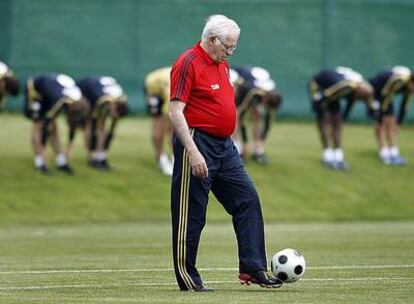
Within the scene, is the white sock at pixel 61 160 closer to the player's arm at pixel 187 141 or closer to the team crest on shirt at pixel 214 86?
the team crest on shirt at pixel 214 86

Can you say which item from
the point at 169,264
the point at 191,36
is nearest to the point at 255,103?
the point at 191,36

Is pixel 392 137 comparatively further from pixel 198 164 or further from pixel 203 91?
pixel 198 164

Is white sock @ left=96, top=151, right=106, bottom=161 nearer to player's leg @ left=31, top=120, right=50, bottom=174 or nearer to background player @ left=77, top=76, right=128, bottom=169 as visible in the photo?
background player @ left=77, top=76, right=128, bottom=169

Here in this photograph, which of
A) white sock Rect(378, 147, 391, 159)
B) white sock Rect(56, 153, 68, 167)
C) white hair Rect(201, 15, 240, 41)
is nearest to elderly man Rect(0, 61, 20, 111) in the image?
white sock Rect(56, 153, 68, 167)

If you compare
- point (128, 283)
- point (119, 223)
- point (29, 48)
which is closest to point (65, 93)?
point (119, 223)

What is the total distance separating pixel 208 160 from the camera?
1343cm

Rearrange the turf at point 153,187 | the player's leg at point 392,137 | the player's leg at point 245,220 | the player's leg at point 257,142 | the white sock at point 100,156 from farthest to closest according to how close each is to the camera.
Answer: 1. the player's leg at point 392,137
2. the player's leg at point 257,142
3. the white sock at point 100,156
4. the turf at point 153,187
5. the player's leg at point 245,220

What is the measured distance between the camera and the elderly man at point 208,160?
520 inches

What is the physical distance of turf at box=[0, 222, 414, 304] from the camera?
1283 cm

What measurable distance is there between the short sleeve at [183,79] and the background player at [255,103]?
759 inches

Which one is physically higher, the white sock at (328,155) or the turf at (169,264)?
the turf at (169,264)

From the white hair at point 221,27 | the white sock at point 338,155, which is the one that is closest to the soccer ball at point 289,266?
the white hair at point 221,27

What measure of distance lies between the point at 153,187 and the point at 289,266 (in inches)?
672

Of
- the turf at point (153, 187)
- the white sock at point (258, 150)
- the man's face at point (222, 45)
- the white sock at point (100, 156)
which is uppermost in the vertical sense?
the man's face at point (222, 45)
